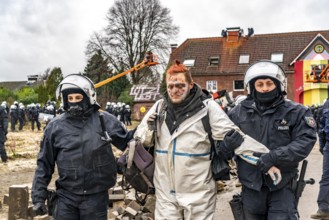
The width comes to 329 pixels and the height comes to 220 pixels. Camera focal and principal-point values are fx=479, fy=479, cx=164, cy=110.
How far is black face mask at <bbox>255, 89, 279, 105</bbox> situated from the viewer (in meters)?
3.94

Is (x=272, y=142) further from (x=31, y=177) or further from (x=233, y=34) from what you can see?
(x=233, y=34)

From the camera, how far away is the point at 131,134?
453 centimetres

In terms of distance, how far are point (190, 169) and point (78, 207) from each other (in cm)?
103

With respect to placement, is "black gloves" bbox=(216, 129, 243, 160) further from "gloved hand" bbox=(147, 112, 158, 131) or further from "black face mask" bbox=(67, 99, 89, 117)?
"black face mask" bbox=(67, 99, 89, 117)

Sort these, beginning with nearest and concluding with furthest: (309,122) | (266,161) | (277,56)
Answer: (266,161)
(309,122)
(277,56)

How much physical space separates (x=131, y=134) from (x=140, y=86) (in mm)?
40279

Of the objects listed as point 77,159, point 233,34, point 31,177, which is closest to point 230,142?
point 77,159

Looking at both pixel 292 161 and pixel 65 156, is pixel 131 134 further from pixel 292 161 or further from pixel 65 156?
pixel 292 161

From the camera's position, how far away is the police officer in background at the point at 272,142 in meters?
3.78


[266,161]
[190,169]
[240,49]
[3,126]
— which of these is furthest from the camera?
[240,49]

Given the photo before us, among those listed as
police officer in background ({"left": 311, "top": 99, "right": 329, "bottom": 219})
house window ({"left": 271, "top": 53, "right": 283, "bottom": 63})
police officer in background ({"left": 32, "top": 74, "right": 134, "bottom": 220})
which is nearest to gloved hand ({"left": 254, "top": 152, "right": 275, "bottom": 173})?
police officer in background ({"left": 32, "top": 74, "right": 134, "bottom": 220})

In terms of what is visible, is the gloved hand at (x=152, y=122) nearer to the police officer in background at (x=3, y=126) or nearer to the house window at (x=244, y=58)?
the police officer in background at (x=3, y=126)

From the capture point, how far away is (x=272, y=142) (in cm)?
390

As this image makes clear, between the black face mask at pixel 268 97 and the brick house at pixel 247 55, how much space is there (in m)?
40.9
